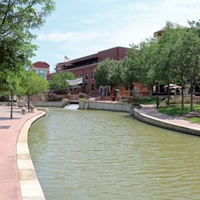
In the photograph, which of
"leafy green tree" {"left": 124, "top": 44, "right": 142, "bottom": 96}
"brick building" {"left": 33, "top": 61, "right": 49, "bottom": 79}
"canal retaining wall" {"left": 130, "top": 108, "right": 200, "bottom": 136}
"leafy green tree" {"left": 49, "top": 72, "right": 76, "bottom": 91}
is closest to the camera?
"canal retaining wall" {"left": 130, "top": 108, "right": 200, "bottom": 136}

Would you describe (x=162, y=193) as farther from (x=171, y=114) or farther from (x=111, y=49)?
(x=111, y=49)

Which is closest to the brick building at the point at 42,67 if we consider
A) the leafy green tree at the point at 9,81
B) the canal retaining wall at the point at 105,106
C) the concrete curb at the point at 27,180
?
the canal retaining wall at the point at 105,106

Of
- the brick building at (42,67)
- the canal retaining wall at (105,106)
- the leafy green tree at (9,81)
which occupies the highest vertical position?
the brick building at (42,67)

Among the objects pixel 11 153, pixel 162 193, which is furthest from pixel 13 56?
pixel 162 193

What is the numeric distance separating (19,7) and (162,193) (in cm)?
656

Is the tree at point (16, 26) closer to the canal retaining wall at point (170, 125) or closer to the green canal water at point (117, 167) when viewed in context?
the green canal water at point (117, 167)

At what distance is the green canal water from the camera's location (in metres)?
7.68

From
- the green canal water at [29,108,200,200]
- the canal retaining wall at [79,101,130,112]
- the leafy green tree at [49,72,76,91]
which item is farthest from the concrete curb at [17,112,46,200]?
the leafy green tree at [49,72,76,91]

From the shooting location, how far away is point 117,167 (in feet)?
33.7

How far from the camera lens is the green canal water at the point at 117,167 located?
768cm

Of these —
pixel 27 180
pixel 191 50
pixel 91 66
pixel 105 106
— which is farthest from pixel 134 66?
pixel 27 180

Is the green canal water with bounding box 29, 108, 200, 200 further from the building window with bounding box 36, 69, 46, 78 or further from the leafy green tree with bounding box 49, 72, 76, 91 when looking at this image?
the building window with bounding box 36, 69, 46, 78

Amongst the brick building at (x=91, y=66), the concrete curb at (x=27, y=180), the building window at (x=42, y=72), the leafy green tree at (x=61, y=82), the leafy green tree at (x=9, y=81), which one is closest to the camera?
the concrete curb at (x=27, y=180)

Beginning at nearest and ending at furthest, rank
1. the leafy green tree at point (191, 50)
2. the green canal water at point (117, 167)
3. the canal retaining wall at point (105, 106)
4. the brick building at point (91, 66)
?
the green canal water at point (117, 167) < the leafy green tree at point (191, 50) < the canal retaining wall at point (105, 106) < the brick building at point (91, 66)
